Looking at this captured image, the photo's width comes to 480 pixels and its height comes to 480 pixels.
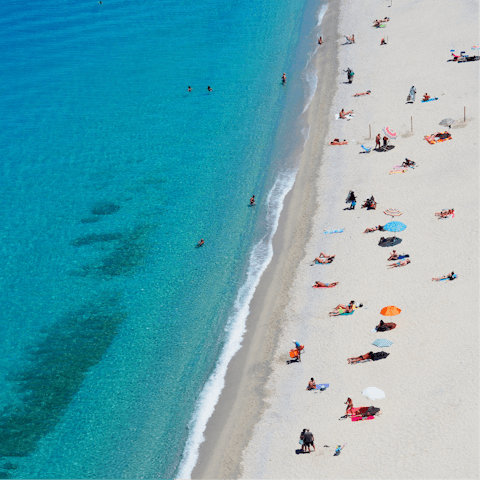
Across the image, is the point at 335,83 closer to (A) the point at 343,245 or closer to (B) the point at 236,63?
(B) the point at 236,63

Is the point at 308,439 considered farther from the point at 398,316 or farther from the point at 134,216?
the point at 134,216

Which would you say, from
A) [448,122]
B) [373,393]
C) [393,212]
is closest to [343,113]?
[448,122]

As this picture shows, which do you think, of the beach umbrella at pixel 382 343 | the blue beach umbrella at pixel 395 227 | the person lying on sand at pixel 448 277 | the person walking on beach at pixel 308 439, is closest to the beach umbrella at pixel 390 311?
the beach umbrella at pixel 382 343

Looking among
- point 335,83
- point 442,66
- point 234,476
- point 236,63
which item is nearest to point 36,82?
point 236,63

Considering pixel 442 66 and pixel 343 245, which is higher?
pixel 442 66

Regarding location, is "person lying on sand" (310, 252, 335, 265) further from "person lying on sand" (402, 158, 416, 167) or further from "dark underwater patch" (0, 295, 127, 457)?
"dark underwater patch" (0, 295, 127, 457)

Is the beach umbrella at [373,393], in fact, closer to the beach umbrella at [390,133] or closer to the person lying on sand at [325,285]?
the person lying on sand at [325,285]

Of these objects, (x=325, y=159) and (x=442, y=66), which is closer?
(x=325, y=159)

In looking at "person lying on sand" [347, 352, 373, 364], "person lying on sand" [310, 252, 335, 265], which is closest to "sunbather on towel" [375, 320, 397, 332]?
"person lying on sand" [347, 352, 373, 364]
